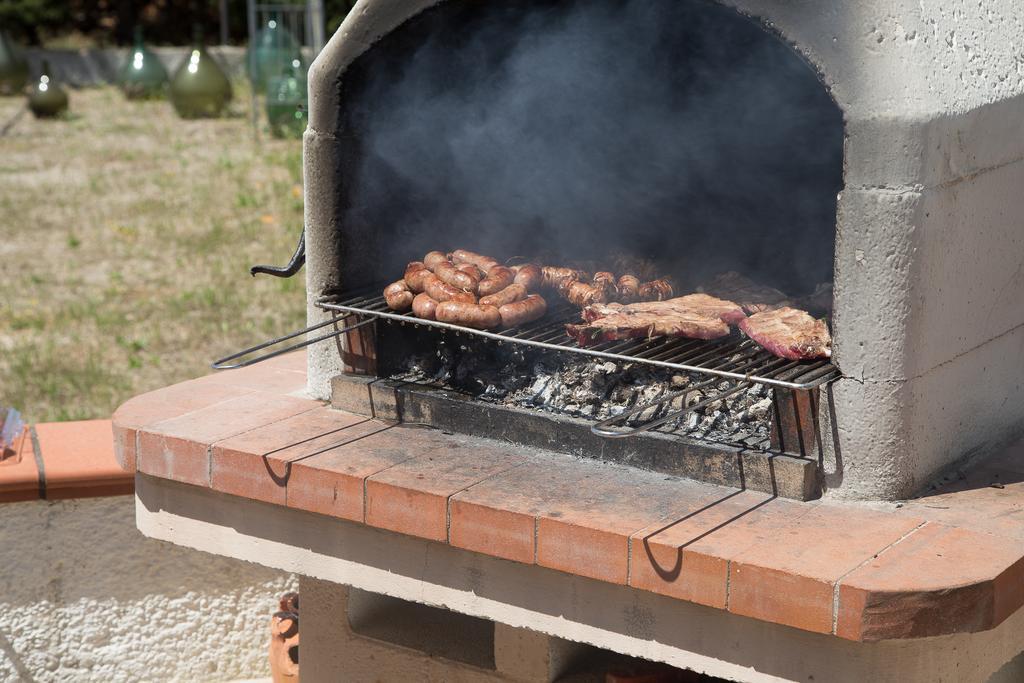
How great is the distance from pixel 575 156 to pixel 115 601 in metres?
1.94

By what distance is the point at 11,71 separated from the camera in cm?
1394

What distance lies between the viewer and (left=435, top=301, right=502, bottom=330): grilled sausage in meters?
3.19

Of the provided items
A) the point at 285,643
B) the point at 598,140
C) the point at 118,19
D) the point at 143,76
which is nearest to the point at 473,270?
the point at 598,140

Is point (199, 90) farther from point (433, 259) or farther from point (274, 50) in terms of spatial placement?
point (433, 259)

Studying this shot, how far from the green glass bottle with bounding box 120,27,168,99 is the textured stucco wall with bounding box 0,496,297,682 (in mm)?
10810

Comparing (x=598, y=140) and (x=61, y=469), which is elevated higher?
(x=598, y=140)

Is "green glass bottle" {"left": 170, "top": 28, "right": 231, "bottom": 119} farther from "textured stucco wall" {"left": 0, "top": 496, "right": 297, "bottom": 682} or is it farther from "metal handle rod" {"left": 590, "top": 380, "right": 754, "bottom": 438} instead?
"metal handle rod" {"left": 590, "top": 380, "right": 754, "bottom": 438}

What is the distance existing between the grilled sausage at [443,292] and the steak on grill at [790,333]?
692 millimetres

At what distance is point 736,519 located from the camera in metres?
2.76

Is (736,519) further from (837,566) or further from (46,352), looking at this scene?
(46,352)

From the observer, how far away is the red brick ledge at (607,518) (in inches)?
97.3

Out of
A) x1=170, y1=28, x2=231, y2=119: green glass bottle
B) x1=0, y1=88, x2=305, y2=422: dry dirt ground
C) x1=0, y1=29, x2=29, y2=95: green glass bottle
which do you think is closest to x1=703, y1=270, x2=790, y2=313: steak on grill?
x1=0, y1=88, x2=305, y2=422: dry dirt ground

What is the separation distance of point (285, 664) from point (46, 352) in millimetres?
2876

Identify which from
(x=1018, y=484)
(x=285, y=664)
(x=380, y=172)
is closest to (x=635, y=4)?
(x=380, y=172)
